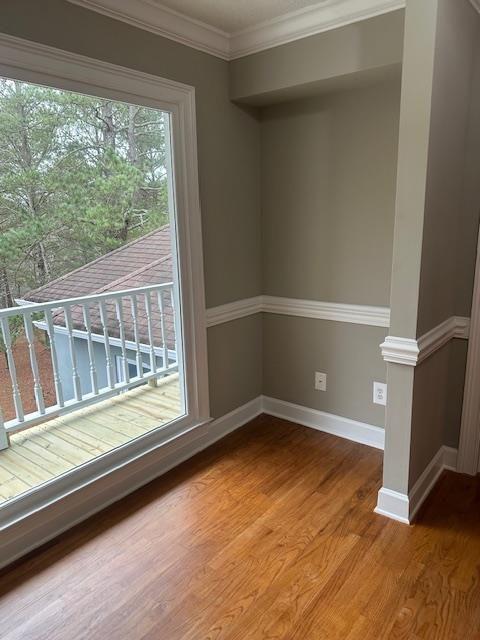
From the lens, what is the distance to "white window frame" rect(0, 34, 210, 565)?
1.72 meters

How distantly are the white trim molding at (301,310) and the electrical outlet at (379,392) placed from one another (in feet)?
1.19

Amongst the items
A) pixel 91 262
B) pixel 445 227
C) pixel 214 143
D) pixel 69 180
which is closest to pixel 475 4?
pixel 445 227

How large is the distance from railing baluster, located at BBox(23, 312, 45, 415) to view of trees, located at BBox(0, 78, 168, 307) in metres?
0.38

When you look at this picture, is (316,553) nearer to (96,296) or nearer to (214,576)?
(214,576)

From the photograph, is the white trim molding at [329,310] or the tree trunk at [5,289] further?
the white trim molding at [329,310]

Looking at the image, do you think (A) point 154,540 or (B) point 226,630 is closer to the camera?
(B) point 226,630

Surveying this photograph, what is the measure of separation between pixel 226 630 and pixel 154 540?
0.56 meters

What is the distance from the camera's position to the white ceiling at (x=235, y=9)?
1.99 metres

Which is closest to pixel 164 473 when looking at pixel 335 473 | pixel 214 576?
pixel 214 576

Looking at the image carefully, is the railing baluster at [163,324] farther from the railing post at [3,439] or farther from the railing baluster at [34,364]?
the railing post at [3,439]

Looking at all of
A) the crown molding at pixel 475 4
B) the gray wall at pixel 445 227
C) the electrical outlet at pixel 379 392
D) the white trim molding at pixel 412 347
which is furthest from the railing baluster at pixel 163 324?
the crown molding at pixel 475 4

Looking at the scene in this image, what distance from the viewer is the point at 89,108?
82.7 inches

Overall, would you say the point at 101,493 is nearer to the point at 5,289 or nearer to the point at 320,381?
the point at 5,289

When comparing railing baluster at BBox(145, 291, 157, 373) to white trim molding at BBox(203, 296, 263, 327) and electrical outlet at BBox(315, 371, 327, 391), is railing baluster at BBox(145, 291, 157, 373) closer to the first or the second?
white trim molding at BBox(203, 296, 263, 327)
